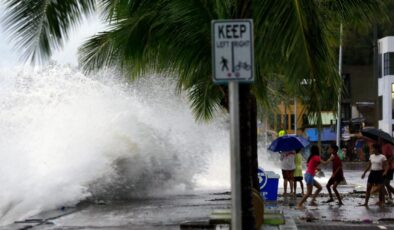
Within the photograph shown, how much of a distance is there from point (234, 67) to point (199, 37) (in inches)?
116

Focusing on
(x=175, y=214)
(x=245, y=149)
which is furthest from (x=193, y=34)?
(x=175, y=214)

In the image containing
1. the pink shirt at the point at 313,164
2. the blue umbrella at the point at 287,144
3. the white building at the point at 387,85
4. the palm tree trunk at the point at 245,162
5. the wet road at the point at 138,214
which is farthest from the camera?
the white building at the point at 387,85

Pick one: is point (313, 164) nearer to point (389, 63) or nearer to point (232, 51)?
point (232, 51)

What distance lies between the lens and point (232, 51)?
18.9 feet

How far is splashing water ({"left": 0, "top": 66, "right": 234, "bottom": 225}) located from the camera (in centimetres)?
1666

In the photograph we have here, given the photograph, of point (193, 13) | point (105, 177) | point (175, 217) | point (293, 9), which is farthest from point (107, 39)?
point (105, 177)

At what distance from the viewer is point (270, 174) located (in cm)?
1525

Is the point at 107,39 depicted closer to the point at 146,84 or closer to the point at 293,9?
the point at 293,9

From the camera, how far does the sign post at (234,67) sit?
557 cm

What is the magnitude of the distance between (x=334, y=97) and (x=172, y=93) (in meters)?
13.6

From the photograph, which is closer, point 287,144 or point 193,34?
point 193,34

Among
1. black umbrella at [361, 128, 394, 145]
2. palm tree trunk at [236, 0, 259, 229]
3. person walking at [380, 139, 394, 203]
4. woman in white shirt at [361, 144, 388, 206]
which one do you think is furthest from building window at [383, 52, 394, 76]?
palm tree trunk at [236, 0, 259, 229]

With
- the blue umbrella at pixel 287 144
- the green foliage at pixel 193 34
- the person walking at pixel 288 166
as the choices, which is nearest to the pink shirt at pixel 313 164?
the blue umbrella at pixel 287 144

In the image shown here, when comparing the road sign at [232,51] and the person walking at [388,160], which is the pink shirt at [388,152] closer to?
the person walking at [388,160]
